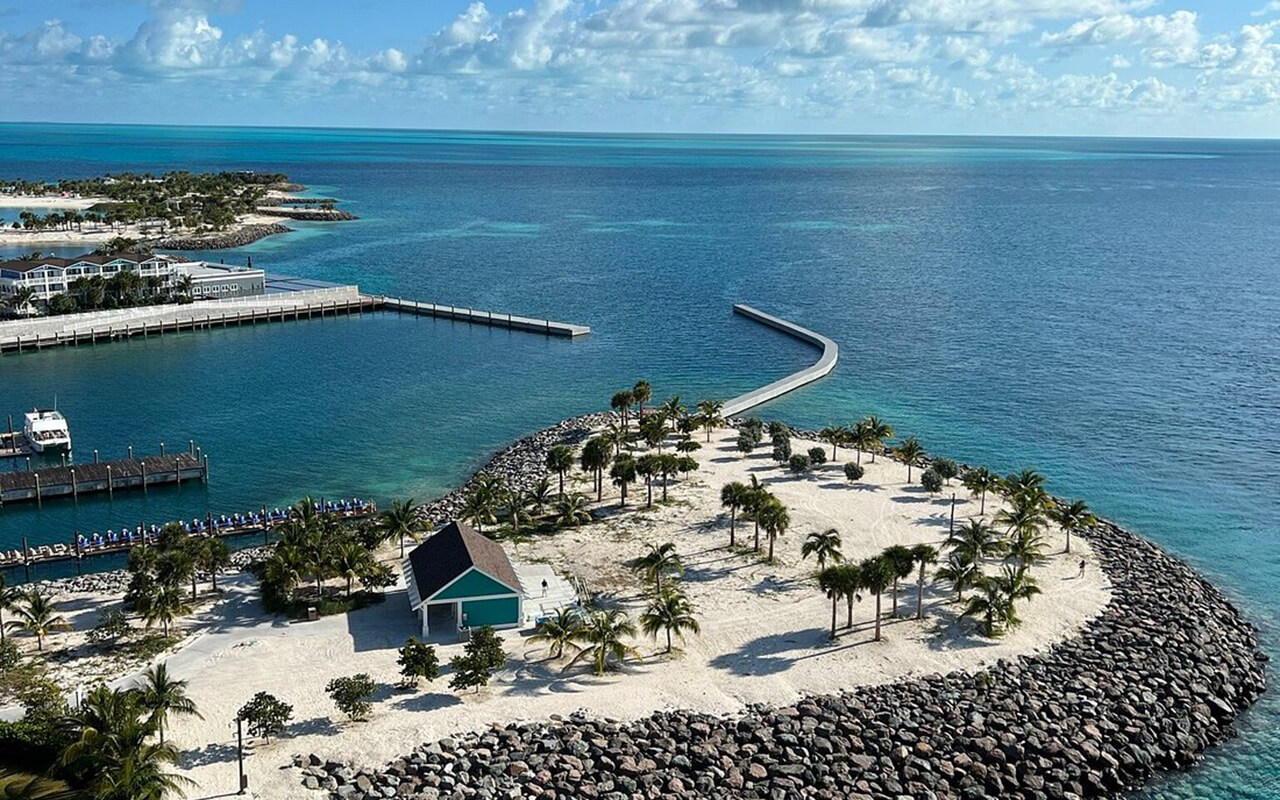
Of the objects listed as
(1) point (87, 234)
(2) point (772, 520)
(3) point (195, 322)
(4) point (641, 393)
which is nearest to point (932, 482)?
(2) point (772, 520)

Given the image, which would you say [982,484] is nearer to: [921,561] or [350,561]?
[921,561]

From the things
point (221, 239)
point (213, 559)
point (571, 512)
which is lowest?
point (571, 512)

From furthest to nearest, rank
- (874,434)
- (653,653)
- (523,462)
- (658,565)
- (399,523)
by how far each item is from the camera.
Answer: (523,462) → (874,434) → (399,523) → (658,565) → (653,653)

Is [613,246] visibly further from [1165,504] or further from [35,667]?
[35,667]

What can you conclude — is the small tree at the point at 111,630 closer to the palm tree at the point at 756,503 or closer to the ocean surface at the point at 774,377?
the ocean surface at the point at 774,377

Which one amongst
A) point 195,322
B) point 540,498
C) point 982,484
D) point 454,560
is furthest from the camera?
point 195,322

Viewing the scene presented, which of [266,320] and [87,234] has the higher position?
[87,234]

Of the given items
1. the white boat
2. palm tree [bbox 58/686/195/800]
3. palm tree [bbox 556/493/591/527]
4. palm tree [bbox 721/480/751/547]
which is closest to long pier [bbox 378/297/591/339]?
the white boat

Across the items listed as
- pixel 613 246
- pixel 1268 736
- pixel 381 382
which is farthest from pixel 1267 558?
pixel 613 246
